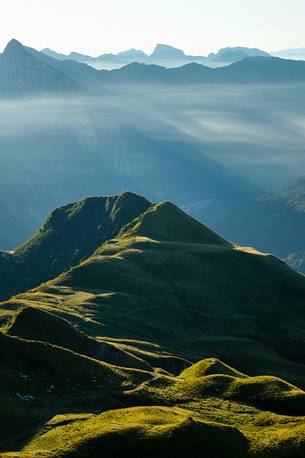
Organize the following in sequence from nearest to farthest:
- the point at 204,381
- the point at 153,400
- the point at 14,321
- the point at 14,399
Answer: the point at 14,399 → the point at 153,400 → the point at 204,381 → the point at 14,321

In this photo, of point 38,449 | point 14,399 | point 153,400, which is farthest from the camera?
A: point 153,400

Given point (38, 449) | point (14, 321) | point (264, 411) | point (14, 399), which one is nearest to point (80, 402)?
point (14, 399)

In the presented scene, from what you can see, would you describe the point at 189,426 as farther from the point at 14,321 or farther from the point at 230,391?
the point at 14,321

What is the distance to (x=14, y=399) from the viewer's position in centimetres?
13150

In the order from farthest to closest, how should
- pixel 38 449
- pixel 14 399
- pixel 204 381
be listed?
1. pixel 204 381
2. pixel 14 399
3. pixel 38 449

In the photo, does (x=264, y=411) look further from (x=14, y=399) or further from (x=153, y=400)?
(x=14, y=399)

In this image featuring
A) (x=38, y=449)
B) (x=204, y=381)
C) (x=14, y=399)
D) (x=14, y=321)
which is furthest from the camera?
(x=14, y=321)

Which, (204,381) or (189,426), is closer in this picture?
(189,426)

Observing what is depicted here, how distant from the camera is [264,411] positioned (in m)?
142

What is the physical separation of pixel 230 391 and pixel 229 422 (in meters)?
15.7

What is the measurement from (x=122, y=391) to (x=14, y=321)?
1478 inches

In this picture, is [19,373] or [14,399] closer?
[14,399]

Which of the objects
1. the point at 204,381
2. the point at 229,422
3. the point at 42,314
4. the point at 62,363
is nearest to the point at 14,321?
the point at 42,314


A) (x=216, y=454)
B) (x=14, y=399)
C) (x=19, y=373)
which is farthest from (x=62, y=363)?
(x=216, y=454)
